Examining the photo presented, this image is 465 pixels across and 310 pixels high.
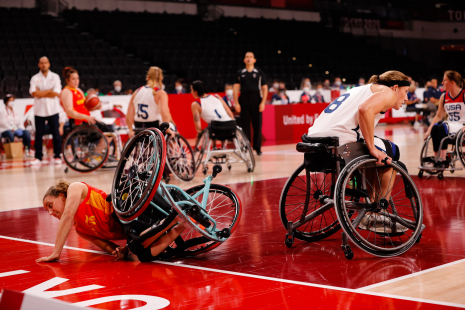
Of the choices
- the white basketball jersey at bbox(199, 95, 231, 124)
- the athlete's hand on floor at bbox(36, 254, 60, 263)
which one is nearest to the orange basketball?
the white basketball jersey at bbox(199, 95, 231, 124)

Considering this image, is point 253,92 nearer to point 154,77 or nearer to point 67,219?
point 154,77

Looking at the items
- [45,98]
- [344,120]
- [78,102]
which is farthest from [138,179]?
[45,98]

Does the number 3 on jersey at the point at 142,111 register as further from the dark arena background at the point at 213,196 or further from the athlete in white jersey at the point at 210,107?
the athlete in white jersey at the point at 210,107

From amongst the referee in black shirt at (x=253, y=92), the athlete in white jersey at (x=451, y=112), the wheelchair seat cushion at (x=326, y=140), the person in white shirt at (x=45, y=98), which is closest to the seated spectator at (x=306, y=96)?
the referee in black shirt at (x=253, y=92)

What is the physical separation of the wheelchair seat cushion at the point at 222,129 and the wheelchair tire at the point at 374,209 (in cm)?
399

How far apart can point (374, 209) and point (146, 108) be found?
4.43 metres

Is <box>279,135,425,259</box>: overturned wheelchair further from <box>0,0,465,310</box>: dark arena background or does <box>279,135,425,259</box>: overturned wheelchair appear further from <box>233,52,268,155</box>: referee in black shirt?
<box>233,52,268,155</box>: referee in black shirt

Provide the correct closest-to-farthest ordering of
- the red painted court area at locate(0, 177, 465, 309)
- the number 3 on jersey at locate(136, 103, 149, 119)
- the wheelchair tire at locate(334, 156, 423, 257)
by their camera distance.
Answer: the red painted court area at locate(0, 177, 465, 309) → the wheelchair tire at locate(334, 156, 423, 257) → the number 3 on jersey at locate(136, 103, 149, 119)

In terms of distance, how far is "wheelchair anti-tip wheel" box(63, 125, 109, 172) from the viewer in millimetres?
8383

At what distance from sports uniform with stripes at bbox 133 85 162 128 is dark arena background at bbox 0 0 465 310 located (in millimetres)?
25

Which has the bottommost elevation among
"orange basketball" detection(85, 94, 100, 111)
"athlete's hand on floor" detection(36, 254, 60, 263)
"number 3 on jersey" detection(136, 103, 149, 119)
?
"athlete's hand on floor" detection(36, 254, 60, 263)

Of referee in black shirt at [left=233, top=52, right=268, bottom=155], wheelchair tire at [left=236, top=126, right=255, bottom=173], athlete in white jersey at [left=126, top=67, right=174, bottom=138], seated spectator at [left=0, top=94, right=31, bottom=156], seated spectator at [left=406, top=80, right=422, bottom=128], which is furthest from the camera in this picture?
seated spectator at [left=406, top=80, right=422, bottom=128]

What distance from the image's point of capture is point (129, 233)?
3602 mm

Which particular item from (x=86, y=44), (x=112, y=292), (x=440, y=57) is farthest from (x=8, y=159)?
(x=440, y=57)
